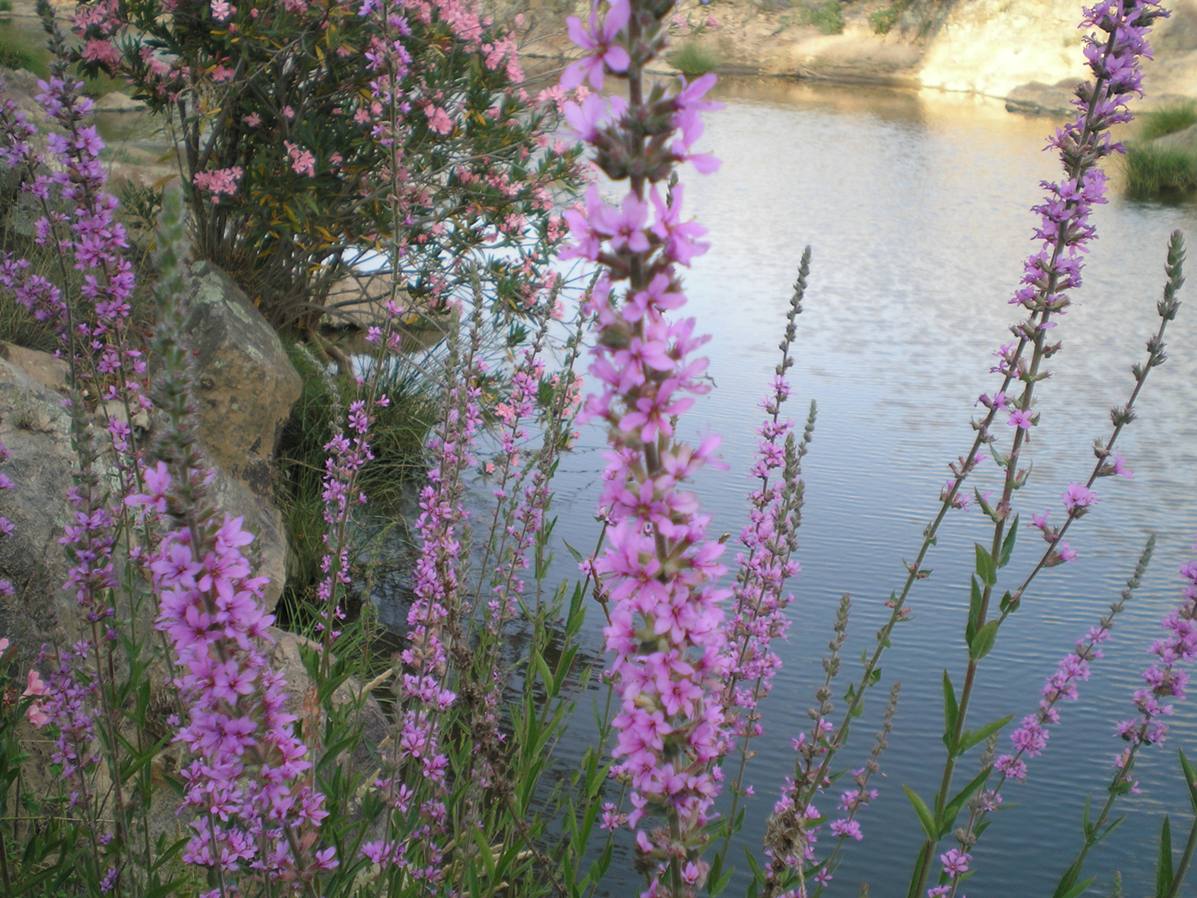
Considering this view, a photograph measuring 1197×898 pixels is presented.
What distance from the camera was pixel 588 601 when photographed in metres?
4.84

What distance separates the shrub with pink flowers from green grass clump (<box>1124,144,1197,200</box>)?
9.41m

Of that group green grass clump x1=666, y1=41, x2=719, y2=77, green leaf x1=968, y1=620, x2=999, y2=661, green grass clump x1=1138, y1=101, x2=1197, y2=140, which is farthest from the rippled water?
green grass clump x1=666, y1=41, x2=719, y2=77

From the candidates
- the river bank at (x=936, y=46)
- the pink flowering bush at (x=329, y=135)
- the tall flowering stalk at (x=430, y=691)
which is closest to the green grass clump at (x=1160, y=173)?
the river bank at (x=936, y=46)

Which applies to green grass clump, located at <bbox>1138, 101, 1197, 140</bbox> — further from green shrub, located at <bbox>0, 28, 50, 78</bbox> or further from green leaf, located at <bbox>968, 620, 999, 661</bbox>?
green leaf, located at <bbox>968, 620, 999, 661</bbox>

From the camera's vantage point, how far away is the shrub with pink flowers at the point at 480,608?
1100mm

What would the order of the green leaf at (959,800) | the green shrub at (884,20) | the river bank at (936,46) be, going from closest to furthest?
the green leaf at (959,800) → the river bank at (936,46) → the green shrub at (884,20)

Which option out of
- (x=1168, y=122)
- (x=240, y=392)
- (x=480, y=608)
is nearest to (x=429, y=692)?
(x=480, y=608)

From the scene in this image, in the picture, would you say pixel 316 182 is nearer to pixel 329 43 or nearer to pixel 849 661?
pixel 329 43

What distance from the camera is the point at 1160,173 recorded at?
13906mm

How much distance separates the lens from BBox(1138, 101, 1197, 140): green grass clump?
17422 mm

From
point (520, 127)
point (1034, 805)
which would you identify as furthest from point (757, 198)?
point (1034, 805)

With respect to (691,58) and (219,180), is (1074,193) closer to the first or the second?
(219,180)

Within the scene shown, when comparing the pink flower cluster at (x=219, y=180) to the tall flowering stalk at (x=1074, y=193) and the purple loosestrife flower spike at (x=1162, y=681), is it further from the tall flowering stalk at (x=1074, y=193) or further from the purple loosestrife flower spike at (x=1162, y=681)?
the purple loosestrife flower spike at (x=1162, y=681)

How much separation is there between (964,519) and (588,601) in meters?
2.15
